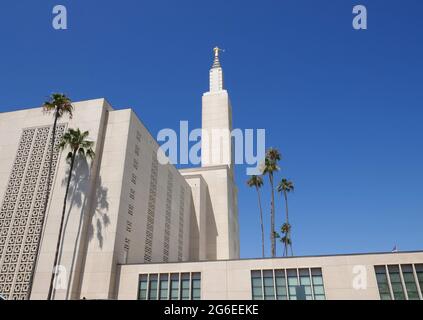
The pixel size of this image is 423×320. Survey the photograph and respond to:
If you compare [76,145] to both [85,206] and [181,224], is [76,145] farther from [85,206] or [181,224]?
[181,224]

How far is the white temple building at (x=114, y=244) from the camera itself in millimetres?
28344

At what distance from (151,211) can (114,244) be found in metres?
9.49

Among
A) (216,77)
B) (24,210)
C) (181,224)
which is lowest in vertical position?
(24,210)

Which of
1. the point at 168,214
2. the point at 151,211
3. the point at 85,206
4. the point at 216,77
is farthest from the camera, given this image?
the point at 216,77

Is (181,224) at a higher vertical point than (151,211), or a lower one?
higher

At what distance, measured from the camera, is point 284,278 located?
1174 inches

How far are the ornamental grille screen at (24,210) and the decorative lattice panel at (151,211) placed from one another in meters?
11.3

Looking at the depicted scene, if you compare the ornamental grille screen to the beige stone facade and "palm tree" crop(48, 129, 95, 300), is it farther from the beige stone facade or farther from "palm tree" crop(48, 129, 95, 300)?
"palm tree" crop(48, 129, 95, 300)

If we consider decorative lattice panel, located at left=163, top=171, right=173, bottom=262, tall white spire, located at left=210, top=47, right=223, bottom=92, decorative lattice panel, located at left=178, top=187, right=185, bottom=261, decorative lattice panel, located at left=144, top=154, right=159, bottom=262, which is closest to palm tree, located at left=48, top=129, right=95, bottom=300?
decorative lattice panel, located at left=144, top=154, right=159, bottom=262

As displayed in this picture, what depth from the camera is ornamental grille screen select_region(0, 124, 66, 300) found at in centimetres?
2939

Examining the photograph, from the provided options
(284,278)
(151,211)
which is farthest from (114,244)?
(284,278)

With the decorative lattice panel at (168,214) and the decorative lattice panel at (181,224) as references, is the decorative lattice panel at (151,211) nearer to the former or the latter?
the decorative lattice panel at (168,214)

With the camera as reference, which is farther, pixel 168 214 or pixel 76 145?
pixel 168 214
